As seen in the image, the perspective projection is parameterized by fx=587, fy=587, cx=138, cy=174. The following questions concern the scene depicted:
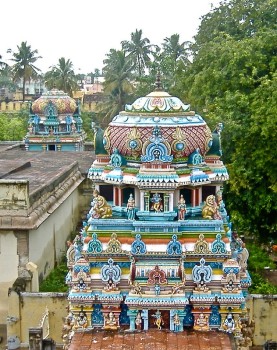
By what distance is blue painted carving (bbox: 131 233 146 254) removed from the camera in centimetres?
951

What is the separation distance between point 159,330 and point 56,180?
9.88 meters

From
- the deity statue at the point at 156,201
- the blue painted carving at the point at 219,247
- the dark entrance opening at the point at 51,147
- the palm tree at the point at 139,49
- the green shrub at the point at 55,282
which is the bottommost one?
the green shrub at the point at 55,282

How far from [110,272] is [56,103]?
77.4 feet

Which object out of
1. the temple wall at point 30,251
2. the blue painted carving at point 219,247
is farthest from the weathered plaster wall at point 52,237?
the blue painted carving at point 219,247

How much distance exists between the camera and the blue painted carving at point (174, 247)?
31.2ft

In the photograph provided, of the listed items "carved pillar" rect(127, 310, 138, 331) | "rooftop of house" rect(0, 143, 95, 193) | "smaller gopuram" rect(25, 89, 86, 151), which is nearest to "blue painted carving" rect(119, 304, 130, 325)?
"carved pillar" rect(127, 310, 138, 331)

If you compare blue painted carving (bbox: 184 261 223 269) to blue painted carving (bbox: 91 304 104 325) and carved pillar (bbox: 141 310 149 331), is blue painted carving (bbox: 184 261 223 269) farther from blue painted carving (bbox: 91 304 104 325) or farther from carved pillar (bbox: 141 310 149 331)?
blue painted carving (bbox: 91 304 104 325)

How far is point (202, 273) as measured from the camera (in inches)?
375

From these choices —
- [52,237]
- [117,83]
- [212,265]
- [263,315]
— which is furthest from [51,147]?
[212,265]

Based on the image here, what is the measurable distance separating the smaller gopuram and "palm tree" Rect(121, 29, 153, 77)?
1765 cm

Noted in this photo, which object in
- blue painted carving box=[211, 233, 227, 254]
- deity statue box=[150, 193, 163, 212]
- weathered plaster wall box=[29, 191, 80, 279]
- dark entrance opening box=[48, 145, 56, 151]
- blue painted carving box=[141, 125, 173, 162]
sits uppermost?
blue painted carving box=[141, 125, 173, 162]

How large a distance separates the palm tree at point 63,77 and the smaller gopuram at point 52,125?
638 inches

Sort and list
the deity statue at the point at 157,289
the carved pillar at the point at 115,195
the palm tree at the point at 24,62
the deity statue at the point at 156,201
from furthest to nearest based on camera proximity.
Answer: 1. the palm tree at the point at 24,62
2. the carved pillar at the point at 115,195
3. the deity statue at the point at 156,201
4. the deity statue at the point at 157,289

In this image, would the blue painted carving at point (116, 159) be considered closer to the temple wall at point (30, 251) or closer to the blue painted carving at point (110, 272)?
the blue painted carving at point (110, 272)
